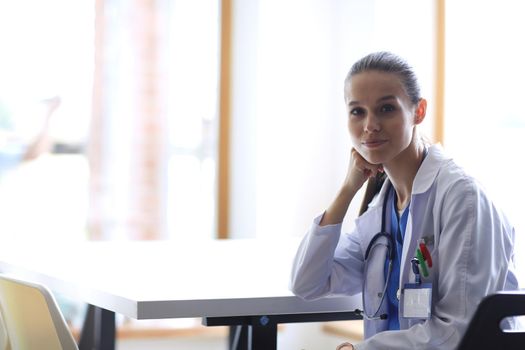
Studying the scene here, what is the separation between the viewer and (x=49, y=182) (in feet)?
12.5

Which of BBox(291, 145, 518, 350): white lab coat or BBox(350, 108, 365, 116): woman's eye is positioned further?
BBox(350, 108, 365, 116): woman's eye

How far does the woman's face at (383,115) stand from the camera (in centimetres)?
174

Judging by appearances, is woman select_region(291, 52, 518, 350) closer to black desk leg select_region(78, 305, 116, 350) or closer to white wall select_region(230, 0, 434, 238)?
black desk leg select_region(78, 305, 116, 350)

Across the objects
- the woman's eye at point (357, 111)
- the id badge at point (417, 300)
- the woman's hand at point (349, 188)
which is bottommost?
the id badge at point (417, 300)

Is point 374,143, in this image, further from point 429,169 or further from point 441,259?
point 441,259

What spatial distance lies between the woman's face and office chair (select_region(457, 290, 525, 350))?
0.57 meters

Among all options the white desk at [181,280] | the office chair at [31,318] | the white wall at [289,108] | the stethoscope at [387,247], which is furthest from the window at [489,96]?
the office chair at [31,318]

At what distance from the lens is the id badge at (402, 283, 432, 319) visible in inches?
61.1

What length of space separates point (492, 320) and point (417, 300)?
1.17 feet

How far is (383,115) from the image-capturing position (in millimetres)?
1751

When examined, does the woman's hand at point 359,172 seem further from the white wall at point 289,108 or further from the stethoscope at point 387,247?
the white wall at point 289,108

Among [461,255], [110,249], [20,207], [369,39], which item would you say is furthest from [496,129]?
[461,255]

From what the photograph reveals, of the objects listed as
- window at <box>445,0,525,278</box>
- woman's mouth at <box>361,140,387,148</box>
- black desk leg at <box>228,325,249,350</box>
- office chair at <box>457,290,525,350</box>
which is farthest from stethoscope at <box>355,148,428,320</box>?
window at <box>445,0,525,278</box>

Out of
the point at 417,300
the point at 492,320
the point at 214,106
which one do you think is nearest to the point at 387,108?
the point at 417,300
